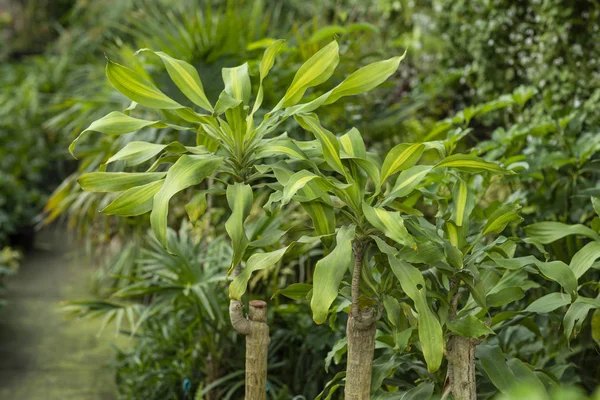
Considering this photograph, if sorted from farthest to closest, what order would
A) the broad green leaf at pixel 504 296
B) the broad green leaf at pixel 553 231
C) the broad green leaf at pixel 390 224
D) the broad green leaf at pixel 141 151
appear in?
the broad green leaf at pixel 553 231 → the broad green leaf at pixel 504 296 → the broad green leaf at pixel 141 151 → the broad green leaf at pixel 390 224

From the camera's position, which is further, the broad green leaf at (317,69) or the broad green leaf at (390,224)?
the broad green leaf at (317,69)

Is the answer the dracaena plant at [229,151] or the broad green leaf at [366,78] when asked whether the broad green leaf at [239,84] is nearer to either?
the dracaena plant at [229,151]

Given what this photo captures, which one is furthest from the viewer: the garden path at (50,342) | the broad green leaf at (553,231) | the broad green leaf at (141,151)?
the garden path at (50,342)

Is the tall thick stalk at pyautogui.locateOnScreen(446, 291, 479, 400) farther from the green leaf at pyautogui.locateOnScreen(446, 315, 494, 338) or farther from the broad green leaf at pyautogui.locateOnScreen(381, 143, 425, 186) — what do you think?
the broad green leaf at pyautogui.locateOnScreen(381, 143, 425, 186)

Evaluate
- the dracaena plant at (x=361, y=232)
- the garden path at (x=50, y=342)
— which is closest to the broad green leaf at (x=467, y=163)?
the dracaena plant at (x=361, y=232)

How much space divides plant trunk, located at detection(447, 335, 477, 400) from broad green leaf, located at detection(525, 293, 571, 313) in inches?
13.8

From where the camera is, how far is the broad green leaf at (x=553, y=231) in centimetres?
223

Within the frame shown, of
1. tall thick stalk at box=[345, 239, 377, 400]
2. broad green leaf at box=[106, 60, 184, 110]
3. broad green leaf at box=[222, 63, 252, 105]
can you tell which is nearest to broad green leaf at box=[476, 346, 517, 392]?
tall thick stalk at box=[345, 239, 377, 400]

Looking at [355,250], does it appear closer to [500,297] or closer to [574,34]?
[500,297]

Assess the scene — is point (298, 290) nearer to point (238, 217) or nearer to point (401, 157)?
point (238, 217)

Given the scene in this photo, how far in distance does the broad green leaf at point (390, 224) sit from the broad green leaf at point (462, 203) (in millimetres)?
477

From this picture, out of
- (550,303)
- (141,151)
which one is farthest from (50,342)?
(550,303)

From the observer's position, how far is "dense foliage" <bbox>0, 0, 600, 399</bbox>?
179cm

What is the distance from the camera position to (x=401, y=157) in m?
1.80
